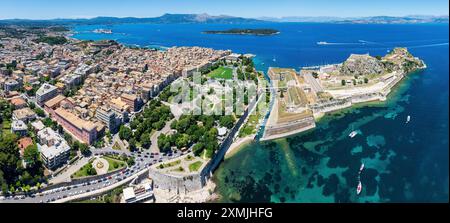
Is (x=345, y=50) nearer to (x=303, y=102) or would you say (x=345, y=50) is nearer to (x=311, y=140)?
(x=303, y=102)

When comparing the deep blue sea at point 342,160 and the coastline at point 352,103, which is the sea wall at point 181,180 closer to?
the deep blue sea at point 342,160

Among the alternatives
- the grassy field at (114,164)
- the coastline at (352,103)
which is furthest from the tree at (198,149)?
the coastline at (352,103)

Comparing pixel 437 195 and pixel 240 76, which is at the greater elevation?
pixel 437 195

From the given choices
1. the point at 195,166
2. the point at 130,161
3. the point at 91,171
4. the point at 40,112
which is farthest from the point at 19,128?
the point at 195,166

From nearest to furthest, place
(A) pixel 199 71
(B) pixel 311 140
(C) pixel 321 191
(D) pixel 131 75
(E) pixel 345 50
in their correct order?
(C) pixel 321 191
(B) pixel 311 140
(D) pixel 131 75
(A) pixel 199 71
(E) pixel 345 50

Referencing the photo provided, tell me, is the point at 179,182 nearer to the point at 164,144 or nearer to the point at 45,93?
the point at 164,144

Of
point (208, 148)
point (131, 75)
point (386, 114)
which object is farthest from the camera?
point (131, 75)

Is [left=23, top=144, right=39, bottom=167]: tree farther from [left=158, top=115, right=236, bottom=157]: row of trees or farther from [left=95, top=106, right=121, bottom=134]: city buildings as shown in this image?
[left=158, top=115, right=236, bottom=157]: row of trees

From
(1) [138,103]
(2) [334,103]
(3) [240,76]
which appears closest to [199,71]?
(3) [240,76]
